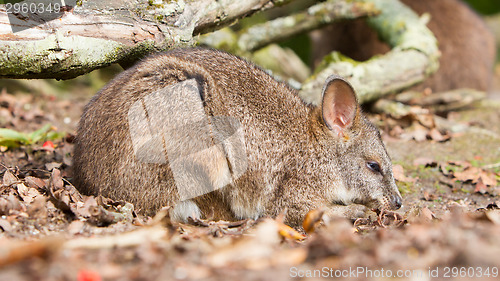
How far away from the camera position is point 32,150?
550 centimetres

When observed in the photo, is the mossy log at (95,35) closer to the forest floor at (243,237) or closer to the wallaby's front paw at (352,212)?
the forest floor at (243,237)

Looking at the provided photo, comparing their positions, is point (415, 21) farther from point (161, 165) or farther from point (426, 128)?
point (161, 165)

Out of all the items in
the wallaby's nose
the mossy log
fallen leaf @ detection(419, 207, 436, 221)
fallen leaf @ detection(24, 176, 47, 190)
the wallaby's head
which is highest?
the mossy log

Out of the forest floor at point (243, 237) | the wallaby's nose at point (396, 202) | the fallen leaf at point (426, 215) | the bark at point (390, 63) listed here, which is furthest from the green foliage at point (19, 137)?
the fallen leaf at point (426, 215)

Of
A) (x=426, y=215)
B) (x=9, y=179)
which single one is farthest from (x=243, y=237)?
(x=9, y=179)

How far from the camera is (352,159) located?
183 inches

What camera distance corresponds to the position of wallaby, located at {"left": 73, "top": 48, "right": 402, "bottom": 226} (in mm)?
3902

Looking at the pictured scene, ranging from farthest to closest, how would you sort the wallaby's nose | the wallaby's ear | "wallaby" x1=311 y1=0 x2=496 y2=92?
"wallaby" x1=311 y1=0 x2=496 y2=92, the wallaby's nose, the wallaby's ear

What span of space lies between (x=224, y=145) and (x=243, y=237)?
1.01 meters

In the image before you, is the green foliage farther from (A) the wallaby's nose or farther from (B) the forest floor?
(A) the wallaby's nose

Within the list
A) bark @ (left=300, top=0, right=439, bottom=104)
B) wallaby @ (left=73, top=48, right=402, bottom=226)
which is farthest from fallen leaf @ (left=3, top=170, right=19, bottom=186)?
bark @ (left=300, top=0, right=439, bottom=104)

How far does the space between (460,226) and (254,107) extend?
6.82ft

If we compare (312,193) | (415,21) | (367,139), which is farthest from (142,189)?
(415,21)

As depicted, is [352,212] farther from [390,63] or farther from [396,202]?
[390,63]
